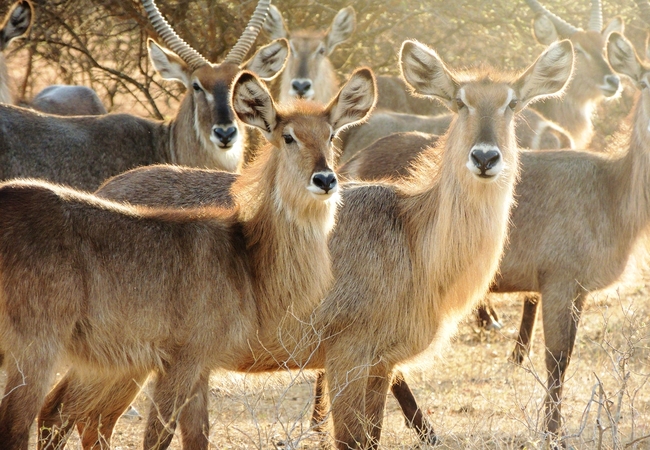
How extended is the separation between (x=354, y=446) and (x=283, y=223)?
1.27m

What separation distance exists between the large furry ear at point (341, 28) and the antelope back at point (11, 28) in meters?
3.51

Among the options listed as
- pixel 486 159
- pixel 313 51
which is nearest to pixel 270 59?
pixel 313 51

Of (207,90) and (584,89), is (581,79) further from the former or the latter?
(207,90)

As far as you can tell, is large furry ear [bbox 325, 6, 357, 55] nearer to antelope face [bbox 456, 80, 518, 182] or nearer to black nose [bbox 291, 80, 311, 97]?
black nose [bbox 291, 80, 311, 97]

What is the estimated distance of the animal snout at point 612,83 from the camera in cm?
995

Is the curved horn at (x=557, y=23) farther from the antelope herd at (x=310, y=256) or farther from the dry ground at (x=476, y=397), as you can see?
the antelope herd at (x=310, y=256)

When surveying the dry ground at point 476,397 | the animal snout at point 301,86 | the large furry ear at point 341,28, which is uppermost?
the large furry ear at point 341,28

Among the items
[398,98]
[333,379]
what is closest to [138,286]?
[333,379]

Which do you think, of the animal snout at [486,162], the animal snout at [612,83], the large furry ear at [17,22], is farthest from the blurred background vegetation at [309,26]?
the animal snout at [486,162]

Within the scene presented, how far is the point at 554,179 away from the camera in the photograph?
675 centimetres

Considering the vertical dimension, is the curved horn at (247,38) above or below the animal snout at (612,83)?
above

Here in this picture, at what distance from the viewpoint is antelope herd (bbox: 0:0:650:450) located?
4285 mm

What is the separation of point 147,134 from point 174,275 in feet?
12.0

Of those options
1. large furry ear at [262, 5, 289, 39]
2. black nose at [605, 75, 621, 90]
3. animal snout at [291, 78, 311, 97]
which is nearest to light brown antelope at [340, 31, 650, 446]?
black nose at [605, 75, 621, 90]
